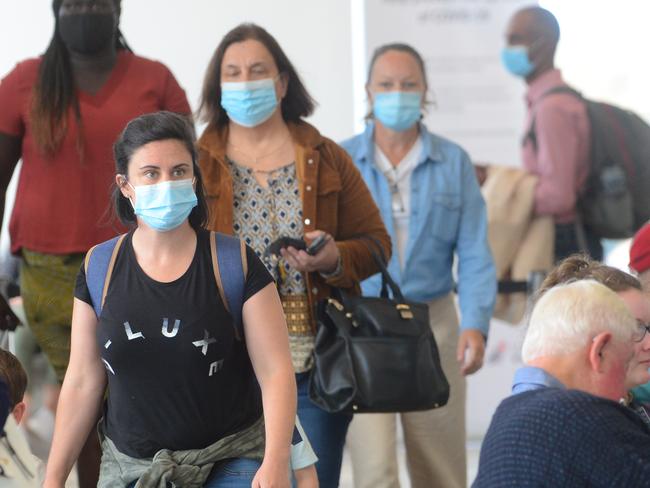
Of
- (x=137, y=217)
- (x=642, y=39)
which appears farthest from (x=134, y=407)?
(x=642, y=39)

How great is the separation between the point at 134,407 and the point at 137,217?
53 cm

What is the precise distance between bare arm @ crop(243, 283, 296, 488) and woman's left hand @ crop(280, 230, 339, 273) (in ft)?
2.02

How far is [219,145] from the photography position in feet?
13.5

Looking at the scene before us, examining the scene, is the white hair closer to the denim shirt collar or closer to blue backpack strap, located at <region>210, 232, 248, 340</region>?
blue backpack strap, located at <region>210, 232, 248, 340</region>

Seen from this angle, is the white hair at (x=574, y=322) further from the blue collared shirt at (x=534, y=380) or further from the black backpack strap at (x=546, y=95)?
the black backpack strap at (x=546, y=95)

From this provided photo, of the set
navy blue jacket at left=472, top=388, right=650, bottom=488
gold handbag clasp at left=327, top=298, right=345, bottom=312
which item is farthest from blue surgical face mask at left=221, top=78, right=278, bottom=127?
navy blue jacket at left=472, top=388, right=650, bottom=488

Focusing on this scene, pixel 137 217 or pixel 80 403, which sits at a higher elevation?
pixel 137 217

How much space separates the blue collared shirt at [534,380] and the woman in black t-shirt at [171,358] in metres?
0.67

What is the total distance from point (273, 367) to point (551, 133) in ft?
Answer: 13.4

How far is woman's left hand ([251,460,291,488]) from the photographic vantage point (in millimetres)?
3070

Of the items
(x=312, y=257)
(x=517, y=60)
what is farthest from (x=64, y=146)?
(x=517, y=60)

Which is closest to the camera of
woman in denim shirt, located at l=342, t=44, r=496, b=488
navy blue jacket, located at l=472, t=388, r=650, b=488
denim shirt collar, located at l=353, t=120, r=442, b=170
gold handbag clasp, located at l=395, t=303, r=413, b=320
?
navy blue jacket, located at l=472, t=388, r=650, b=488

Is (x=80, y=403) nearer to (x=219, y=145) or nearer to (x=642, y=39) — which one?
(x=219, y=145)

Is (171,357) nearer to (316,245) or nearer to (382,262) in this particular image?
(316,245)
